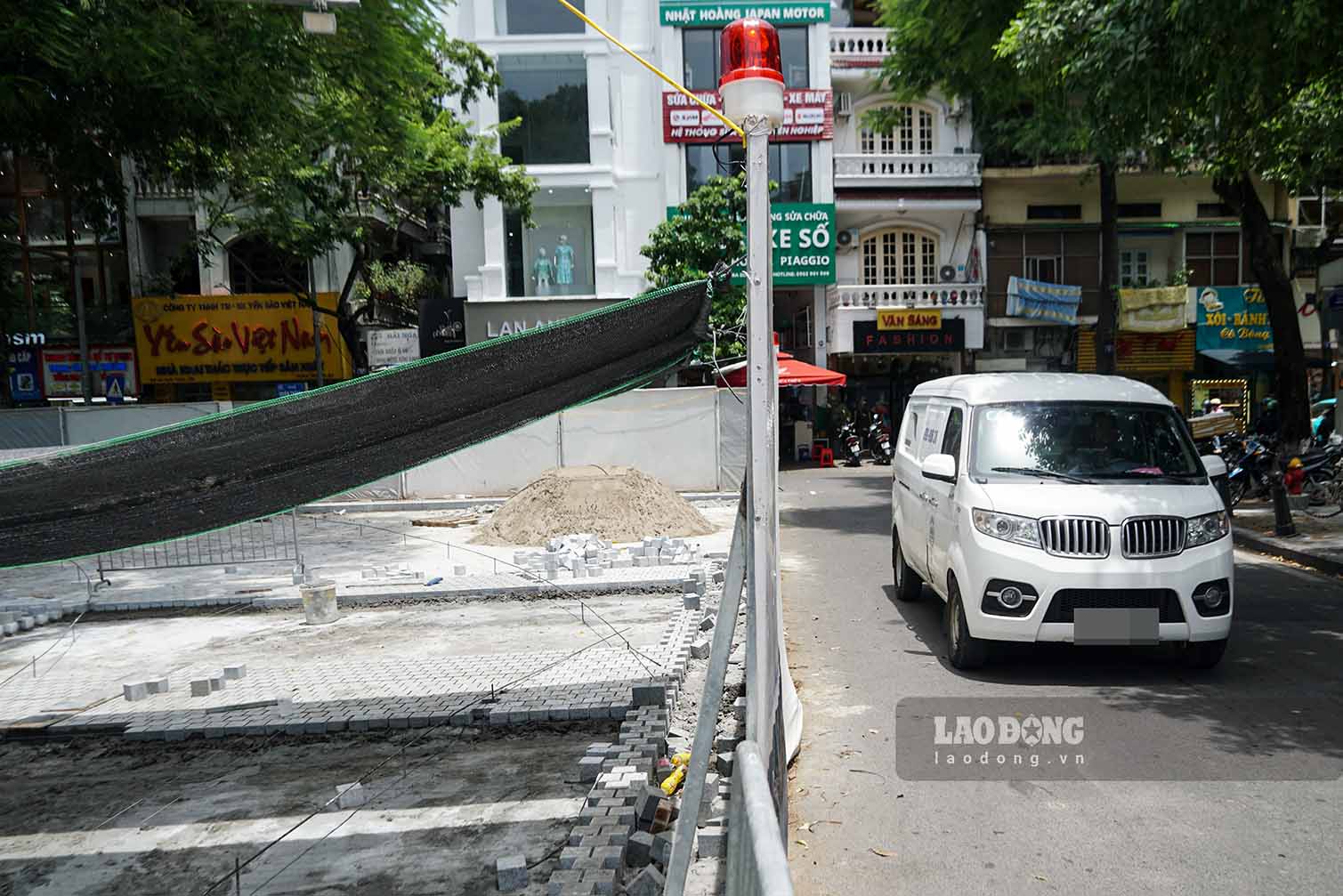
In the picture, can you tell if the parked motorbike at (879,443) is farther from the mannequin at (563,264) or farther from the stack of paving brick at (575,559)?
the stack of paving brick at (575,559)

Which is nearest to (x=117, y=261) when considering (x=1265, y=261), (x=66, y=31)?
(x=66, y=31)

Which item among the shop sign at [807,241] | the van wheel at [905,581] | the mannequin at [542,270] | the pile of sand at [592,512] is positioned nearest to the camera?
the van wheel at [905,581]

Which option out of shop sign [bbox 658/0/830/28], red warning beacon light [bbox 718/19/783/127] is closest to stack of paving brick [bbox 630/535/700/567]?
red warning beacon light [bbox 718/19/783/127]

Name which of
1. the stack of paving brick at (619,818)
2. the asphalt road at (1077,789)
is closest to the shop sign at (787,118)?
the asphalt road at (1077,789)

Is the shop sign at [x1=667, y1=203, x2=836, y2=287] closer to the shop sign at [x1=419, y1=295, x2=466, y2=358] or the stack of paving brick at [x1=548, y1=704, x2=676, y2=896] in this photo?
the shop sign at [x1=419, y1=295, x2=466, y2=358]

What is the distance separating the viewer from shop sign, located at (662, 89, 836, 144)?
2703 cm

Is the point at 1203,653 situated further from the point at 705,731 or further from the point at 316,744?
the point at 316,744

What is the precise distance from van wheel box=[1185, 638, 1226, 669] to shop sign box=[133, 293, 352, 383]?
23.0m

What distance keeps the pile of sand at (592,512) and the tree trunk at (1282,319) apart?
1042 centimetres

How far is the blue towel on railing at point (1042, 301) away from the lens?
1112 inches

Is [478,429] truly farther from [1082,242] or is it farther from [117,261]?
[1082,242]

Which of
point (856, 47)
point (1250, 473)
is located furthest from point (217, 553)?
point (856, 47)

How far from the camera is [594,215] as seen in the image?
26328 mm

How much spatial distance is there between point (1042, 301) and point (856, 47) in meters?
9.86
